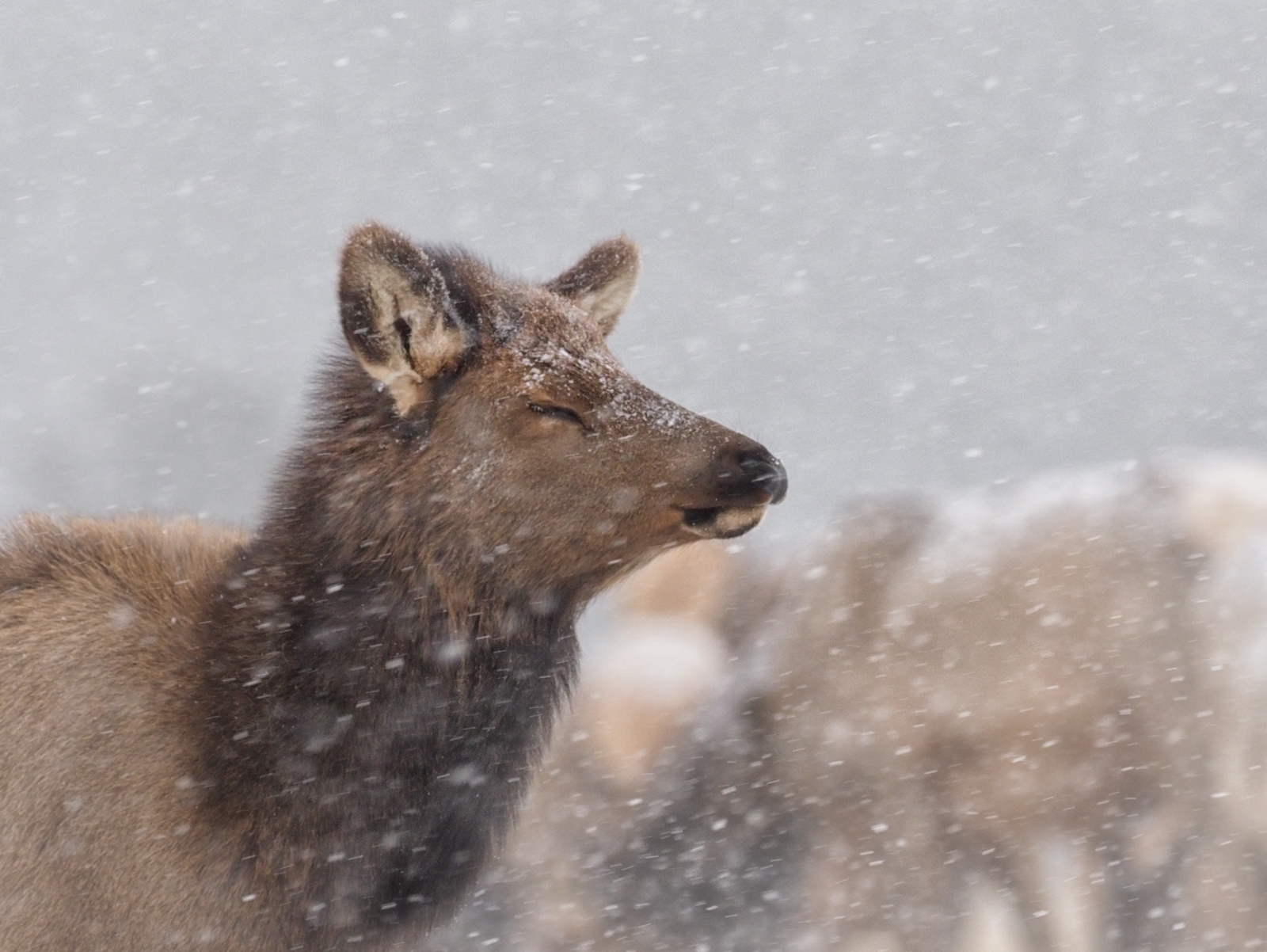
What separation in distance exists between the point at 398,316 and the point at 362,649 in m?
0.68

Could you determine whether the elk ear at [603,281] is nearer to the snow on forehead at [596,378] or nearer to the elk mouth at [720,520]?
the snow on forehead at [596,378]

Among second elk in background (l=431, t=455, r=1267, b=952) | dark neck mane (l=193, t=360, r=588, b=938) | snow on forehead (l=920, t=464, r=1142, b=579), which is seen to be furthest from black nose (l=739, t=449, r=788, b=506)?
snow on forehead (l=920, t=464, r=1142, b=579)

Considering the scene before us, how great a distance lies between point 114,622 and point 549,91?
34642 millimetres

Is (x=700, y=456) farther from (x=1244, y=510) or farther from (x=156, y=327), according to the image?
(x=156, y=327)

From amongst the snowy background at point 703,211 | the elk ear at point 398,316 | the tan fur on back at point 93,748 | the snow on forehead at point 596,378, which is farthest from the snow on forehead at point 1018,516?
the snowy background at point 703,211

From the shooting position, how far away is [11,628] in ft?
9.01

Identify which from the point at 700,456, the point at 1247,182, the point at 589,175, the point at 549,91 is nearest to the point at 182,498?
the point at 700,456

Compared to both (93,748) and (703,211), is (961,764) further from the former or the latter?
(703,211)

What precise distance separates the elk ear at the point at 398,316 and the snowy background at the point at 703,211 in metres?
9.42

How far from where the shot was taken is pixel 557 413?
273 cm

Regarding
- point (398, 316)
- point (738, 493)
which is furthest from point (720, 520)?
point (398, 316)

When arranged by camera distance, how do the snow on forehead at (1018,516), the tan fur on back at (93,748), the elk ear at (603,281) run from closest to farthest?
the tan fur on back at (93,748) → the elk ear at (603,281) → the snow on forehead at (1018,516)

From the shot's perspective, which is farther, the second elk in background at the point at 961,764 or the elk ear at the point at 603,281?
the second elk in background at the point at 961,764

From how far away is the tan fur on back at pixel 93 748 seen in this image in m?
2.55
